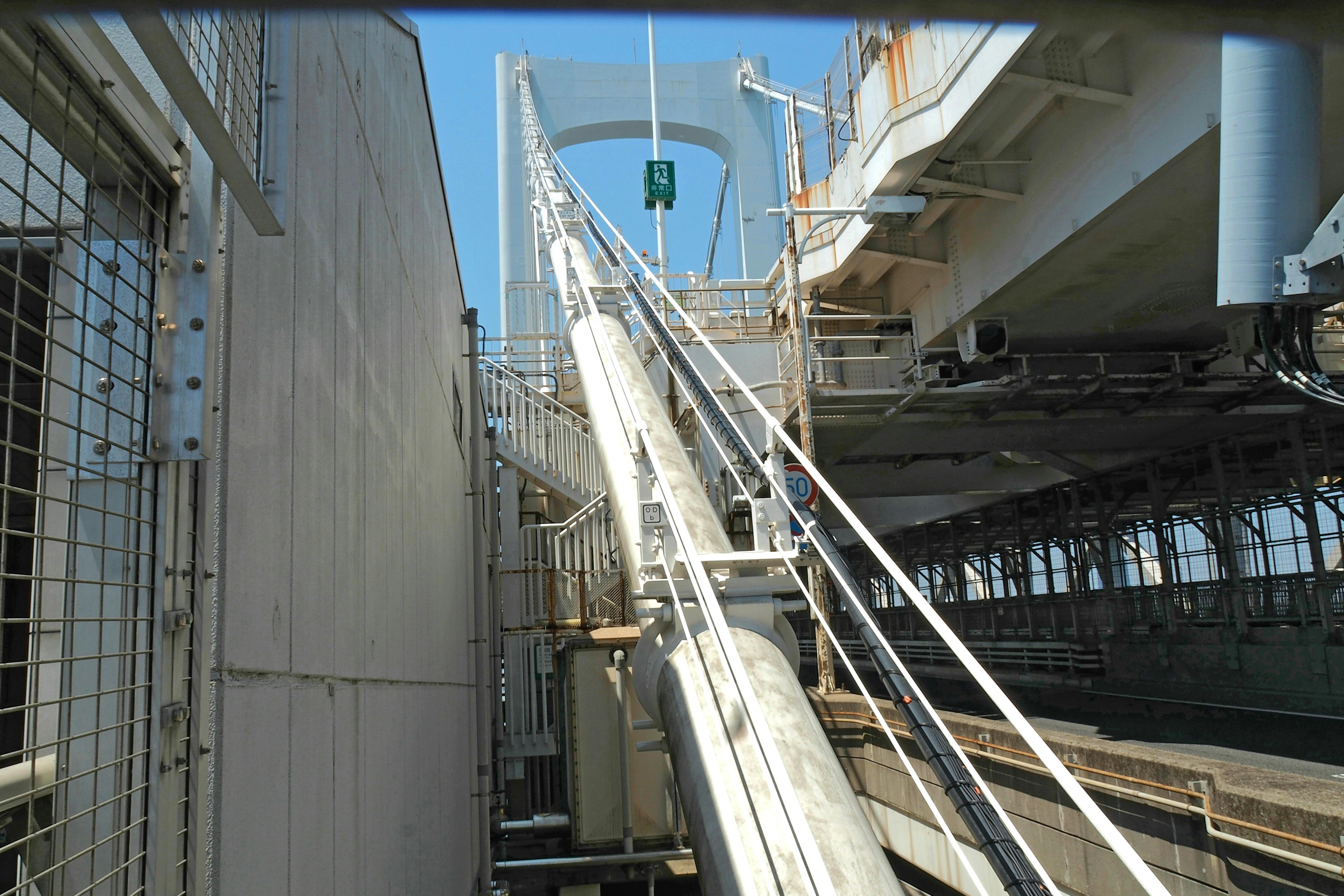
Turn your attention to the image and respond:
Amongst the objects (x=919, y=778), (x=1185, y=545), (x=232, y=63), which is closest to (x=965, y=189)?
(x=919, y=778)

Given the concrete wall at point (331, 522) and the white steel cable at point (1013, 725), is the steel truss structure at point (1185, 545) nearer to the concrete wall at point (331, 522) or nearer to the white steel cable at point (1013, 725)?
the white steel cable at point (1013, 725)

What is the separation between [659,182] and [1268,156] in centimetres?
2376

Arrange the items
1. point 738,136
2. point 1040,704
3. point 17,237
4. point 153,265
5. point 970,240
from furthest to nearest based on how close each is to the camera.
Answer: point 738,136 → point 1040,704 → point 970,240 → point 153,265 → point 17,237

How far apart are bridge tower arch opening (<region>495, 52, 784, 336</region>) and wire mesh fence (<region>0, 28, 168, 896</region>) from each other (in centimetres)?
3044

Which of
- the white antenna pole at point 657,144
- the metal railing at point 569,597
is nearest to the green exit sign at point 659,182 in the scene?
the white antenna pole at point 657,144

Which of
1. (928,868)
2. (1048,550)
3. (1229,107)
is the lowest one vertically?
(928,868)

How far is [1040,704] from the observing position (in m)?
12.4

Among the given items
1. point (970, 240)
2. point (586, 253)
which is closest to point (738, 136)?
point (586, 253)

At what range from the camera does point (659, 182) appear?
2827cm

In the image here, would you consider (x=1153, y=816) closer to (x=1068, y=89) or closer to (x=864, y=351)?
(x=1068, y=89)

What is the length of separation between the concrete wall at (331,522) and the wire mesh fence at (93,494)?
0.22 m

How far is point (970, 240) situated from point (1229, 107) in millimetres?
5261

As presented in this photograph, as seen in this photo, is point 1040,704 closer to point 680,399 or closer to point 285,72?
point 680,399

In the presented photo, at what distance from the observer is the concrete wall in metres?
2.27
